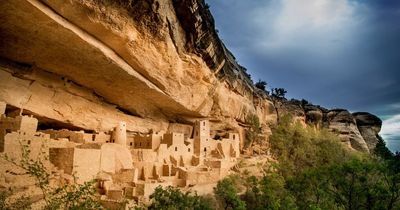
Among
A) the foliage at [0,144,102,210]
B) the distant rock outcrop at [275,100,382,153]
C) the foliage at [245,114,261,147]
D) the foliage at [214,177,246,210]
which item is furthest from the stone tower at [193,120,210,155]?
the distant rock outcrop at [275,100,382,153]

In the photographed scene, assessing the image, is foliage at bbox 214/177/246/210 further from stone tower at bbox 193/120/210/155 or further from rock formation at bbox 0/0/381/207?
stone tower at bbox 193/120/210/155

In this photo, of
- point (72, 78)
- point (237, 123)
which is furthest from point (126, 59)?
point (237, 123)

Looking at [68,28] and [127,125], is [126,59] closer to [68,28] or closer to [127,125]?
[68,28]

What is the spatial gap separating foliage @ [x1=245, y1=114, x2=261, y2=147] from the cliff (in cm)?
538

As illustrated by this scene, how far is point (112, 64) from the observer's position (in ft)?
52.8

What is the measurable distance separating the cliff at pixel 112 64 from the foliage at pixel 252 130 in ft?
17.7


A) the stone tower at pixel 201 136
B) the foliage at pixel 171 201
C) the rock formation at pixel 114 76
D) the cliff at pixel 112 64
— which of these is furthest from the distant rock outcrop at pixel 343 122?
the foliage at pixel 171 201

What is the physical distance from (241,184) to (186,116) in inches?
247

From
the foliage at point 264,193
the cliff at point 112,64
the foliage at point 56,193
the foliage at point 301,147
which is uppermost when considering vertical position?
the cliff at point 112,64

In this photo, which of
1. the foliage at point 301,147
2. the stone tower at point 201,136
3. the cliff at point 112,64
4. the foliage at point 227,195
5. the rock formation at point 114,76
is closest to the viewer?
the cliff at point 112,64

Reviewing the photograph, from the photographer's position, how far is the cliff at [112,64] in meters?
13.4

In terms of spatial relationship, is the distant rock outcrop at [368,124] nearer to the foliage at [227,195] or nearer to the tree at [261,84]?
the tree at [261,84]

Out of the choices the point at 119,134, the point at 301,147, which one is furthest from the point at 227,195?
the point at 301,147

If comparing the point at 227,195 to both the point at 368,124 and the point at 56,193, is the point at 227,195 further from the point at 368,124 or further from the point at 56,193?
the point at 368,124
